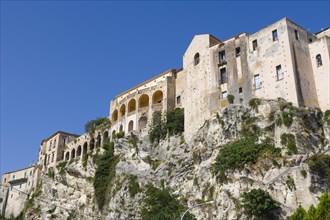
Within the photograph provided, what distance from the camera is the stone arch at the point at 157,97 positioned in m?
63.7

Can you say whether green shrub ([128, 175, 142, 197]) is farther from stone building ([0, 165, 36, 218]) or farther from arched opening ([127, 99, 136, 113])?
stone building ([0, 165, 36, 218])

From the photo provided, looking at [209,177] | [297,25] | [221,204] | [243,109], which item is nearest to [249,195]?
[221,204]

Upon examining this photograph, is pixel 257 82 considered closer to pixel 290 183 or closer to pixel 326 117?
pixel 326 117

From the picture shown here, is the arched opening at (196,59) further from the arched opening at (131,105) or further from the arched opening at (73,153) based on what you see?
the arched opening at (73,153)

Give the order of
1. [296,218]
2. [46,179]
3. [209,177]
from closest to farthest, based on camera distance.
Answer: [296,218]
[209,177]
[46,179]

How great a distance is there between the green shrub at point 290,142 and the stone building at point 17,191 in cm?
5877

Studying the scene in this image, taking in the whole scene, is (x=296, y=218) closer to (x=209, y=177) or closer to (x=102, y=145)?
(x=209, y=177)

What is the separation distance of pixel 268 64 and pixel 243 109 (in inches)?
225

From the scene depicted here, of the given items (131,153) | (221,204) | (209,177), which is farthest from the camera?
(131,153)

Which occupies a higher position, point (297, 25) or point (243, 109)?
point (297, 25)

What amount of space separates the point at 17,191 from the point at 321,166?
229ft

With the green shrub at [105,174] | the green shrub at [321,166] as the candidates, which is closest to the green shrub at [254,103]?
the green shrub at [321,166]

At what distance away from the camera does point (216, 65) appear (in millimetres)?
52531

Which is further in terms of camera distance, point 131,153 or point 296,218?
point 131,153
